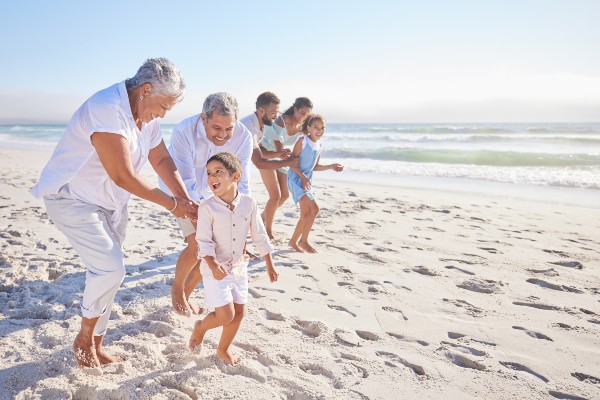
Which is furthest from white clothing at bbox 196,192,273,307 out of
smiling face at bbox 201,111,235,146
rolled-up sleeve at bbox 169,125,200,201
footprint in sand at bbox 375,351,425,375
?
footprint in sand at bbox 375,351,425,375

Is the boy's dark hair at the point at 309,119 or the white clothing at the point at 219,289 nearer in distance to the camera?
the white clothing at the point at 219,289

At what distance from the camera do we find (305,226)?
525 cm

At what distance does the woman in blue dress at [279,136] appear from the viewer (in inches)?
216

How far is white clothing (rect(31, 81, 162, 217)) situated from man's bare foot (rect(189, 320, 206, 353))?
931 millimetres

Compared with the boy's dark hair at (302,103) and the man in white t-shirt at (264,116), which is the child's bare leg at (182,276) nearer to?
the man in white t-shirt at (264,116)

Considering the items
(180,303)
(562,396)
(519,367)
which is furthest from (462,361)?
(180,303)

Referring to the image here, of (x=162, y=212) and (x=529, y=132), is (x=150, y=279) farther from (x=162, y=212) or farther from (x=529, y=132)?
(x=529, y=132)

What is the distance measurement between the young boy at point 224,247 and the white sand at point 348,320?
0.83 feet

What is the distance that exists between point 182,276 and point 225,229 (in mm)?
944

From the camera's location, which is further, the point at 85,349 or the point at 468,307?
the point at 468,307

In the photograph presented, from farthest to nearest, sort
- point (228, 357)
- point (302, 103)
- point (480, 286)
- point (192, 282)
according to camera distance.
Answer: point (302, 103) → point (480, 286) → point (192, 282) → point (228, 357)

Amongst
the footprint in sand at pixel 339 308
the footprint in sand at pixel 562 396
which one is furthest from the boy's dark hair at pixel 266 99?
the footprint in sand at pixel 562 396

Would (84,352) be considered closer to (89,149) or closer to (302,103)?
(89,149)

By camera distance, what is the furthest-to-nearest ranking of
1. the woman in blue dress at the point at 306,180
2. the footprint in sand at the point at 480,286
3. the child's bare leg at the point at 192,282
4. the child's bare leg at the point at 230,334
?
1. the woman in blue dress at the point at 306,180
2. the footprint in sand at the point at 480,286
3. the child's bare leg at the point at 192,282
4. the child's bare leg at the point at 230,334
